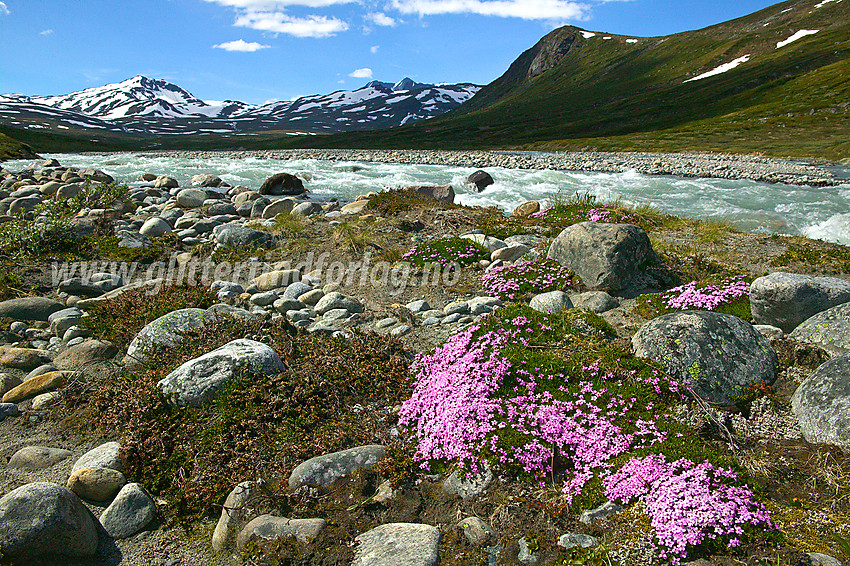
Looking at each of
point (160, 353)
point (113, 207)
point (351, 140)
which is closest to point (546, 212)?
point (160, 353)

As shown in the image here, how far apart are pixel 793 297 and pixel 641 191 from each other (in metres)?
20.4

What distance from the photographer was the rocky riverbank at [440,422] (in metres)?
3.42

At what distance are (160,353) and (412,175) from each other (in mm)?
25265

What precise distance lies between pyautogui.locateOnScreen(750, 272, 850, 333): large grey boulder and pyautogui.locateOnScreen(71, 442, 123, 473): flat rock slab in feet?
25.6

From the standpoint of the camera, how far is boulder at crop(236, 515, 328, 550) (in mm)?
3561

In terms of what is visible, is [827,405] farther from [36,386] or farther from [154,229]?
[154,229]

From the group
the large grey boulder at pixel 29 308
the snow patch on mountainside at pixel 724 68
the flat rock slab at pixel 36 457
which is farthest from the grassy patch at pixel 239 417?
the snow patch on mountainside at pixel 724 68

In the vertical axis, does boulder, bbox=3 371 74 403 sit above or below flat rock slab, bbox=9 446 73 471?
above

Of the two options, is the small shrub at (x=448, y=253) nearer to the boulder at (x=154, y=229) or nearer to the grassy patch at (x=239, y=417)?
the grassy patch at (x=239, y=417)

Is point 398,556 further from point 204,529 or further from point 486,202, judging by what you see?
point 486,202

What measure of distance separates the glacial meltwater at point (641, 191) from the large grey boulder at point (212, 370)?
520 inches

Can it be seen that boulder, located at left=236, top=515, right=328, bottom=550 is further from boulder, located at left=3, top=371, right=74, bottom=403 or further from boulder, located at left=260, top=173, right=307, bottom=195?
boulder, located at left=260, top=173, right=307, bottom=195

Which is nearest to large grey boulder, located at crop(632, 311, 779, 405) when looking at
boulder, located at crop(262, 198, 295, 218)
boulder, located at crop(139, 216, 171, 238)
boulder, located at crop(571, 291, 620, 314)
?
boulder, located at crop(571, 291, 620, 314)

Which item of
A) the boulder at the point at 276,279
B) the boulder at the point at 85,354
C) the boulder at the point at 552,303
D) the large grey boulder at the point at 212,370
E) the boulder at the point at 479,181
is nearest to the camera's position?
the large grey boulder at the point at 212,370
